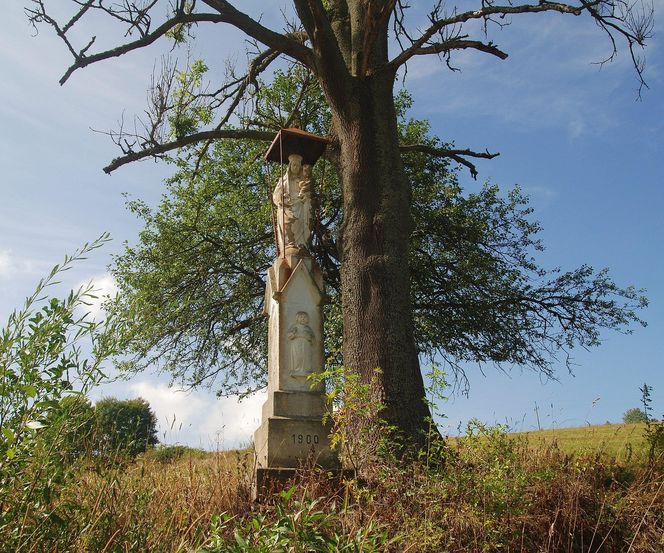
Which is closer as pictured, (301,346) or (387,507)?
(387,507)

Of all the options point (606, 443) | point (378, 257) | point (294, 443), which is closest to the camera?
point (294, 443)

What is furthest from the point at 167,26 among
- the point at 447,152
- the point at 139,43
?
the point at 447,152

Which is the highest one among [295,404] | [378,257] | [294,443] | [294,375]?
[378,257]

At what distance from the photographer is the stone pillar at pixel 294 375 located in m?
7.90

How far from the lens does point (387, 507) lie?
18.6ft

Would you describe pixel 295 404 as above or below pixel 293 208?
below

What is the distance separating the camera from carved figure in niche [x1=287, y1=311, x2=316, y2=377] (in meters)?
8.38

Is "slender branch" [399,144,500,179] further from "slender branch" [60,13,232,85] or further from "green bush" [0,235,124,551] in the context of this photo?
"green bush" [0,235,124,551]

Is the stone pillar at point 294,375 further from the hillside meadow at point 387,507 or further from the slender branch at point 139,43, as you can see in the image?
the slender branch at point 139,43

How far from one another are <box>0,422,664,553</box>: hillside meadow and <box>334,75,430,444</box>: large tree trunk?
1.08 m

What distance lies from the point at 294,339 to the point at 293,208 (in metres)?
1.89

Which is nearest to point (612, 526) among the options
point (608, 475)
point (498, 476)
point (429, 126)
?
point (498, 476)

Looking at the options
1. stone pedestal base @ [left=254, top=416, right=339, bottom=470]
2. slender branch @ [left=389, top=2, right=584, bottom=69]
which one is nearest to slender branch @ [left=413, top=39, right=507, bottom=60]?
slender branch @ [left=389, top=2, right=584, bottom=69]

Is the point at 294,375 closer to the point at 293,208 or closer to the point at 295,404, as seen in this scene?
the point at 295,404
